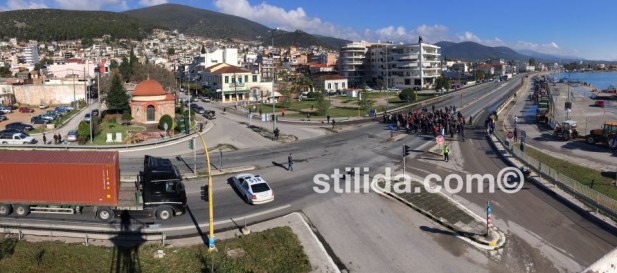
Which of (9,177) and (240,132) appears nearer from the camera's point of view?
(9,177)

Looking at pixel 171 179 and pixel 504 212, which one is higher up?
pixel 171 179

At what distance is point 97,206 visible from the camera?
64.6 ft

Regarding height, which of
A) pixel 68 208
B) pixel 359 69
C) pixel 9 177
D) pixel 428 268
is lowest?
pixel 428 268

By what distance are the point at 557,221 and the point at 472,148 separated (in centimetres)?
1675

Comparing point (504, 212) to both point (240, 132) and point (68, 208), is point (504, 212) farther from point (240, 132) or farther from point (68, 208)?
point (240, 132)

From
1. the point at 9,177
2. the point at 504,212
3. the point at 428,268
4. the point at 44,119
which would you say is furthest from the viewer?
the point at 44,119

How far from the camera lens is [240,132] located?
47.3 metres

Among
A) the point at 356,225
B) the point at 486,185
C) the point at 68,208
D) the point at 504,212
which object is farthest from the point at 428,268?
the point at 68,208

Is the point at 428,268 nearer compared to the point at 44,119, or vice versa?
the point at 428,268

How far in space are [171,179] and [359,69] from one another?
4752 inches

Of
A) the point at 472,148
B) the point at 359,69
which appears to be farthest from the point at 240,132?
the point at 359,69

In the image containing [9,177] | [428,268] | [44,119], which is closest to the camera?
[428,268]

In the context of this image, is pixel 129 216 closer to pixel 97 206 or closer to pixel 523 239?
pixel 97 206

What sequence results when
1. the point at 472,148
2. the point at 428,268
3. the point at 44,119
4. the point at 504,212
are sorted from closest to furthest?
the point at 428,268, the point at 504,212, the point at 472,148, the point at 44,119
